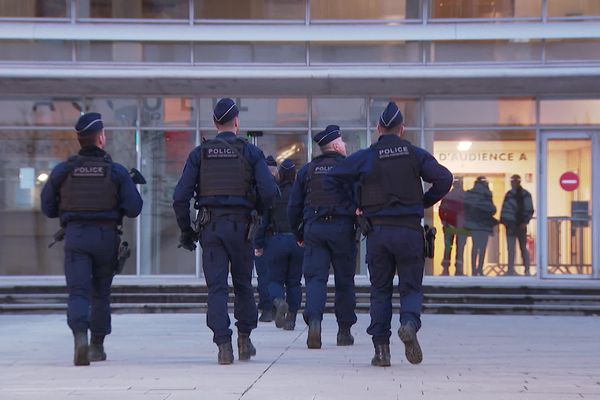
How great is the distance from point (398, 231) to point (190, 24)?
10.0 m

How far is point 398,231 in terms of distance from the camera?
8.20m

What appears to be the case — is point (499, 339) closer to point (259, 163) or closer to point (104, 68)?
point (259, 163)

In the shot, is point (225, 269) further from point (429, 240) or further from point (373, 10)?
point (373, 10)

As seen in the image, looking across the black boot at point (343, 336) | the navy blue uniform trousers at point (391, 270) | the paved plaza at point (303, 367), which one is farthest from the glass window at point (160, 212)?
the navy blue uniform trousers at point (391, 270)

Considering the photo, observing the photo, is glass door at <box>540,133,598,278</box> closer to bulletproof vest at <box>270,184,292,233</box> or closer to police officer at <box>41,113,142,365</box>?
bulletproof vest at <box>270,184,292,233</box>

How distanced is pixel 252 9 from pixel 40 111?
12.3 ft

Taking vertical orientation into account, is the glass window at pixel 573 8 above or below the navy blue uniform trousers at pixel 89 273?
above

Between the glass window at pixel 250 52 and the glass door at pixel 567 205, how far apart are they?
13.6ft

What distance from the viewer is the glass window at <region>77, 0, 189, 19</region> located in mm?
17656

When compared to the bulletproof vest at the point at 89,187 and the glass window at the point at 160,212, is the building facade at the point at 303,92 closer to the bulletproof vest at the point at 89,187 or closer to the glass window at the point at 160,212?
the glass window at the point at 160,212

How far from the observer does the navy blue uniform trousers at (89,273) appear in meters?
8.55

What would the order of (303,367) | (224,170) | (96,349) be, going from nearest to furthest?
(303,367) < (224,170) < (96,349)

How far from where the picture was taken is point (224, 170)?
27.6ft

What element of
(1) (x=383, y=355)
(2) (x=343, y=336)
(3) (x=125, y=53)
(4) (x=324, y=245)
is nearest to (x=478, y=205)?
(3) (x=125, y=53)
